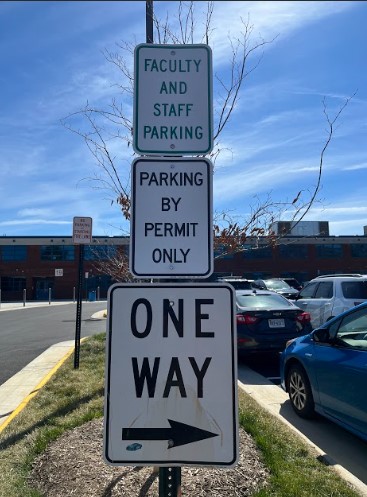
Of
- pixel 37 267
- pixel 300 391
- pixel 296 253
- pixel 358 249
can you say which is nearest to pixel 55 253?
pixel 37 267

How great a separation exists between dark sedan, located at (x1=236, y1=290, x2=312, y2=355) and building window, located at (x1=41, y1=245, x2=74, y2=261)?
4034cm

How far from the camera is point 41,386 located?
6859 mm

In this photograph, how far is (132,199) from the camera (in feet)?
7.78

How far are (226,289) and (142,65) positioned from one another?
54.4 inches

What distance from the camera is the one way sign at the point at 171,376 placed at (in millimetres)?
2111

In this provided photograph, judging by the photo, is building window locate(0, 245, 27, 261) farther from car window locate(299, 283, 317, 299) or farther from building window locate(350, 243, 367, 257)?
car window locate(299, 283, 317, 299)

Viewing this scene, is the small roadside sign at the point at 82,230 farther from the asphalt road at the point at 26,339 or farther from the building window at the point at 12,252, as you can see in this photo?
the building window at the point at 12,252

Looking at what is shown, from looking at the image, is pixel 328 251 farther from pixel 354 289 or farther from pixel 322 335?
pixel 322 335

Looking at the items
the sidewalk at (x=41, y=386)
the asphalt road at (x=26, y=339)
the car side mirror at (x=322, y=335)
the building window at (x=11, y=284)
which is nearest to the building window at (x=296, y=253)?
the building window at (x=11, y=284)

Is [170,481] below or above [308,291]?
below

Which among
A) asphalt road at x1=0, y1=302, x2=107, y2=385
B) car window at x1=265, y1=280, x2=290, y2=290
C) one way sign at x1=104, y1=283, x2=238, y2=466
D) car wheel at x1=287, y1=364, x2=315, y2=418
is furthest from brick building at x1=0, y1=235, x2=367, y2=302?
one way sign at x1=104, y1=283, x2=238, y2=466

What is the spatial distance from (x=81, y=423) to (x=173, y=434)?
297 cm

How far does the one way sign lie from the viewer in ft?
6.93

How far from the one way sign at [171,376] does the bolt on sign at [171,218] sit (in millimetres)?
130
